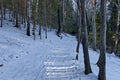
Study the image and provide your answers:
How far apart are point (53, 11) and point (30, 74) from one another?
1837 inches

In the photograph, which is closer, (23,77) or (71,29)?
(23,77)

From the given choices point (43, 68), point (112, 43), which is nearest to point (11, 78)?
→ point (43, 68)

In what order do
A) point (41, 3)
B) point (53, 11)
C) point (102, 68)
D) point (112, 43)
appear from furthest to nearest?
point (53, 11) → point (112, 43) → point (41, 3) → point (102, 68)

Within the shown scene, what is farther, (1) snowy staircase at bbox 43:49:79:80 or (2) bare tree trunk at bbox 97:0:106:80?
(1) snowy staircase at bbox 43:49:79:80

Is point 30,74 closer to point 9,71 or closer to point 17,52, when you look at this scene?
point 9,71

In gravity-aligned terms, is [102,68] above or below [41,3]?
below

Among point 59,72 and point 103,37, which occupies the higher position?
point 103,37

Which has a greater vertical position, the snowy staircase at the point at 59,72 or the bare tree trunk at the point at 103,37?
the bare tree trunk at the point at 103,37

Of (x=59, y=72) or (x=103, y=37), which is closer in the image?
(x=103, y=37)

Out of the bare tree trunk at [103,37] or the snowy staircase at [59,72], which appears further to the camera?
the snowy staircase at [59,72]

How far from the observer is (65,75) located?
13703mm

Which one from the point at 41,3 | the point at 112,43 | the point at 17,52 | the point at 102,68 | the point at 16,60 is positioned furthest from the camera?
the point at 112,43

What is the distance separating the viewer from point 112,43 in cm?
5156

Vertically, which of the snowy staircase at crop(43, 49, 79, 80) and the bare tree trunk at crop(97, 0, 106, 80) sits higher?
the bare tree trunk at crop(97, 0, 106, 80)
